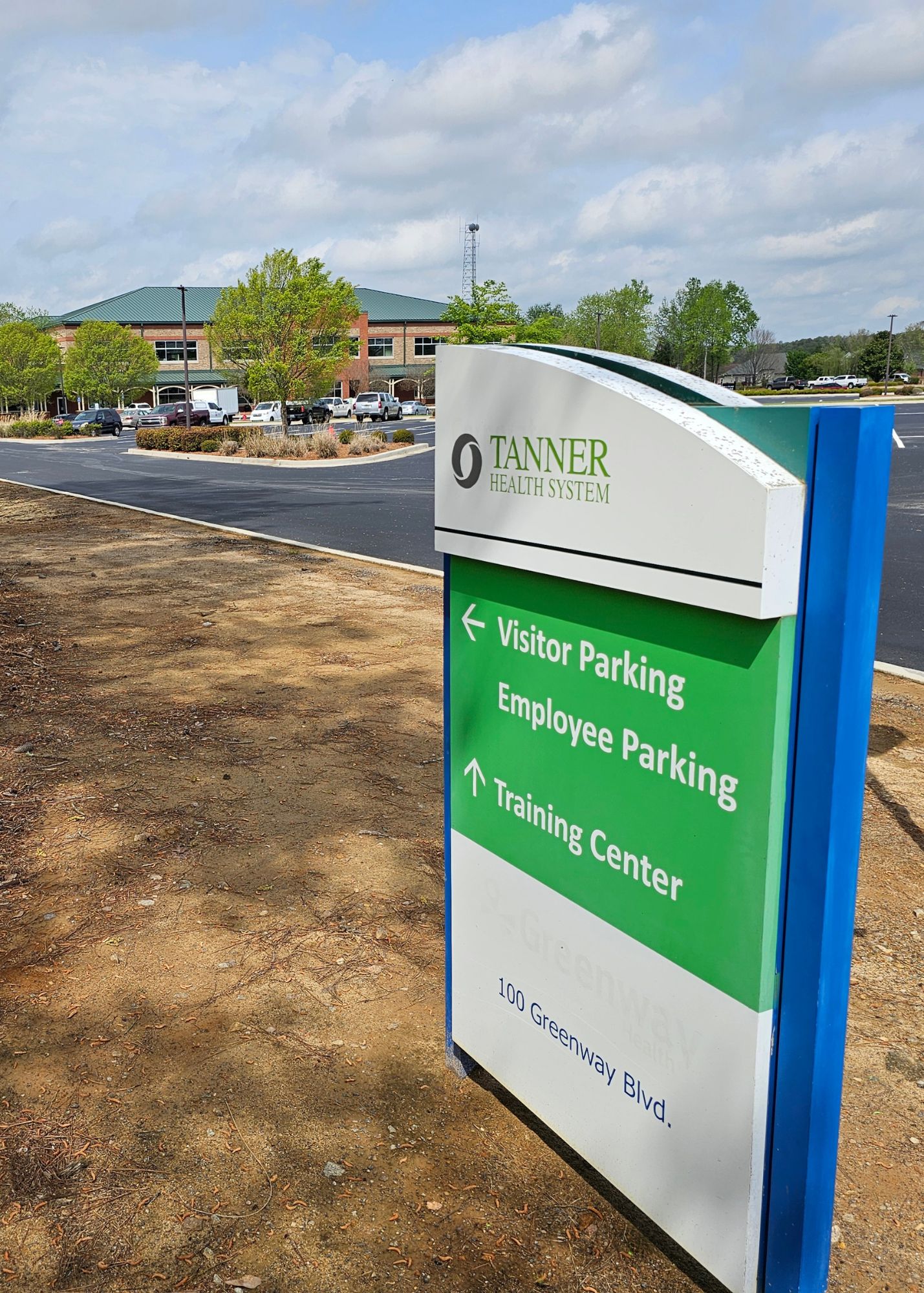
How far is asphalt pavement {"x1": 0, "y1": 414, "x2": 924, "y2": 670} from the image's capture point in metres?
11.9

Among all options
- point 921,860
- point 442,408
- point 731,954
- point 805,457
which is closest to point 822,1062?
point 731,954

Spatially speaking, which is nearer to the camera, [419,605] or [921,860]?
[921,860]

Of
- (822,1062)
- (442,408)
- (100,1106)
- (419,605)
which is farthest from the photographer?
(419,605)

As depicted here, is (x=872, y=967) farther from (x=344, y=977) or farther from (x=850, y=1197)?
(x=344, y=977)

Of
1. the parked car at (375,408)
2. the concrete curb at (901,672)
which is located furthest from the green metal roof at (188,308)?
the concrete curb at (901,672)

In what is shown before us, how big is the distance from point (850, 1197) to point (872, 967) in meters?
1.29

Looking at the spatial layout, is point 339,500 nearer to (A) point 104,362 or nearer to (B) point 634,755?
(B) point 634,755

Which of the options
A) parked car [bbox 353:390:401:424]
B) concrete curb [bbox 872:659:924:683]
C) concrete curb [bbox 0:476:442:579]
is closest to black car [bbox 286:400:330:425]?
parked car [bbox 353:390:401:424]

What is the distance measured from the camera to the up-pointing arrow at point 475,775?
3078 mm

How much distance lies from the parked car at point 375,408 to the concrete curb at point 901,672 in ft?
191

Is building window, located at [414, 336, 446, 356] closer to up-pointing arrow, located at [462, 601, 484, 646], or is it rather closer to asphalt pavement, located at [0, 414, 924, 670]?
asphalt pavement, located at [0, 414, 924, 670]

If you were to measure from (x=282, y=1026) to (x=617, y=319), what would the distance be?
79692 millimetres

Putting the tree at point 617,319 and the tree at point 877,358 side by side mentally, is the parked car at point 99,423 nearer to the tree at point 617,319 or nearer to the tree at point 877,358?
the tree at point 617,319

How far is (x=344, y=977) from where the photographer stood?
3.96m
